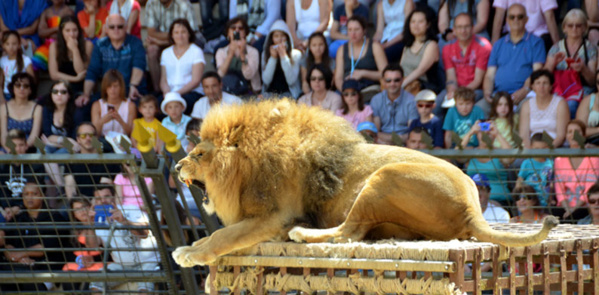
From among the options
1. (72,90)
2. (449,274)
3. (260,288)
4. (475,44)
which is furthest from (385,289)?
(72,90)

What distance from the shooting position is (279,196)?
3895 millimetres

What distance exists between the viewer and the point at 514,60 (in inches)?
324

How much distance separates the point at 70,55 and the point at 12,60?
2.31ft

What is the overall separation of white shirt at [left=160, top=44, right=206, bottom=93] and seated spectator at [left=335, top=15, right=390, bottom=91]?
166 centimetres

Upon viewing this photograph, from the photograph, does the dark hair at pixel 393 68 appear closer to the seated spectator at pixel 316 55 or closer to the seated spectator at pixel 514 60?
the seated spectator at pixel 316 55

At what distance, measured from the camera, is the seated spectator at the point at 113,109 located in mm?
9172

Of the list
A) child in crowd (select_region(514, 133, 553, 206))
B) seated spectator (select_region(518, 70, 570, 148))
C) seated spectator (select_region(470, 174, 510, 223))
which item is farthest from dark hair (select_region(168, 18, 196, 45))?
seated spectator (select_region(470, 174, 510, 223))

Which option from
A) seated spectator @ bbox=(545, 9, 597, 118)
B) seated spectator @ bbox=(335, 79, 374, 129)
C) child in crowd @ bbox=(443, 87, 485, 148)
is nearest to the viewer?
seated spectator @ bbox=(545, 9, 597, 118)

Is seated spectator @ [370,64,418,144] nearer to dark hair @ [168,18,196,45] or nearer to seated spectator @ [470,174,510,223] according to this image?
seated spectator @ [470,174,510,223]

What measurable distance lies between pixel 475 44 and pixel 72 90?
4.58 m

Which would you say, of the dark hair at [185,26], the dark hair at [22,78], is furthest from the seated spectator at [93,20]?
the dark hair at [185,26]

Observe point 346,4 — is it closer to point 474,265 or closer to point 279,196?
point 279,196

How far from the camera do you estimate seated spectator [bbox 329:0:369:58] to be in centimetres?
934

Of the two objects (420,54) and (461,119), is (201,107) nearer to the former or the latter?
(420,54)
